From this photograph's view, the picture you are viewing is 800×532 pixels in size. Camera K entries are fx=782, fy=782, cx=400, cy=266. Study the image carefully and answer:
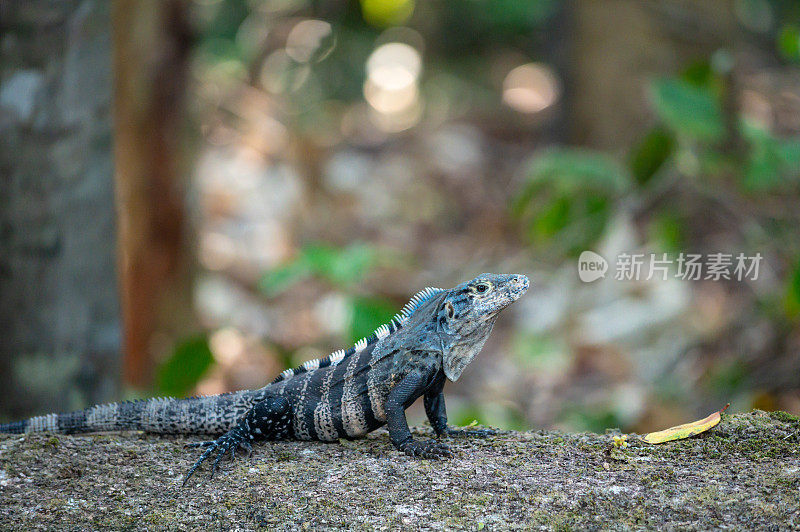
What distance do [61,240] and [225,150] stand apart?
10064mm

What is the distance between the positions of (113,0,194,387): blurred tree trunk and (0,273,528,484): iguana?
14.1 feet

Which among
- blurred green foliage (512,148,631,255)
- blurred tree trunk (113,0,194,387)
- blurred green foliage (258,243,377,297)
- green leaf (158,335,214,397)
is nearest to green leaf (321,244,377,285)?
blurred green foliage (258,243,377,297)

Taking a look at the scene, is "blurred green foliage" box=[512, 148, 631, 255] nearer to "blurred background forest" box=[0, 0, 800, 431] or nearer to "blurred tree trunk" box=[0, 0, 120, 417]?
"blurred background forest" box=[0, 0, 800, 431]

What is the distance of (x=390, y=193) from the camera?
1469cm

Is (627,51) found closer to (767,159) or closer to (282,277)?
(767,159)

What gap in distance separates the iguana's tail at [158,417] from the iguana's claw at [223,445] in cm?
19

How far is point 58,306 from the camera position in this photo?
Result: 4797 millimetres

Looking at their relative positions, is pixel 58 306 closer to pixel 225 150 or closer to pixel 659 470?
pixel 659 470

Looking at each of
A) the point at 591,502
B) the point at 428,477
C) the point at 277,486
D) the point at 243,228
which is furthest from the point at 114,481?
the point at 243,228

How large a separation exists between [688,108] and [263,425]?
15.8ft

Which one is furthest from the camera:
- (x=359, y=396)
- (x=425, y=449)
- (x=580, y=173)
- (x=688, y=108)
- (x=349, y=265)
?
(x=580, y=173)

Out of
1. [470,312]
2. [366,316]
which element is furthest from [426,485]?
[366,316]

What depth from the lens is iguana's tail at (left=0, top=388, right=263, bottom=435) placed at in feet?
13.3

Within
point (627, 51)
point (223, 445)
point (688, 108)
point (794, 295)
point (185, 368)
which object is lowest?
point (223, 445)
